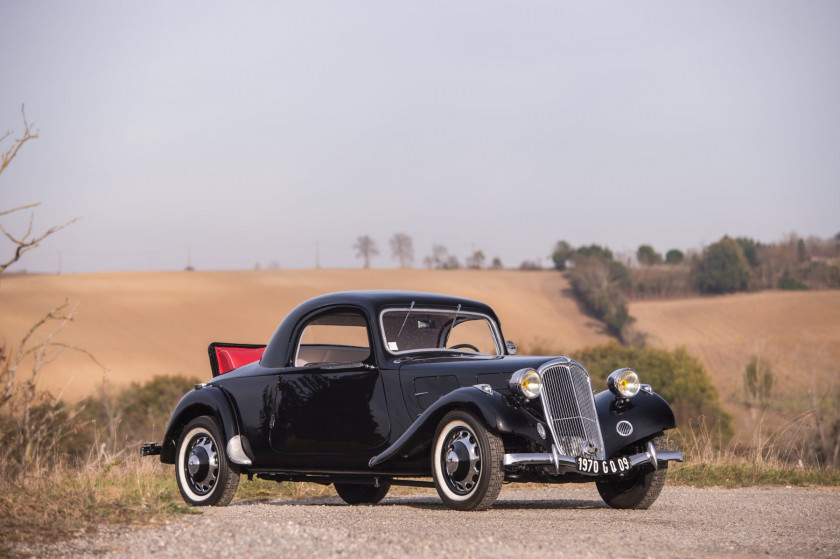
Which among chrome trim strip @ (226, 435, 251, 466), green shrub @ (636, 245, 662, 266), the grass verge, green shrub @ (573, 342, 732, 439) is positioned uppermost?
green shrub @ (636, 245, 662, 266)

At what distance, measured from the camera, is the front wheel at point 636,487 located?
912 centimetres

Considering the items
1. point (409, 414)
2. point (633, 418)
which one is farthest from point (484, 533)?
point (633, 418)

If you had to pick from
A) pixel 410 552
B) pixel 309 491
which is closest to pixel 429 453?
Result: pixel 410 552

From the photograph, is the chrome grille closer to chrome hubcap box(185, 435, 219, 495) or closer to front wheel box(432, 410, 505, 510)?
front wheel box(432, 410, 505, 510)

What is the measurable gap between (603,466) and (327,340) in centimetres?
306

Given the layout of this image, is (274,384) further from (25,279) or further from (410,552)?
(25,279)

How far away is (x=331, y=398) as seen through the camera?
918cm

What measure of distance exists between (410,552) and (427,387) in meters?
3.09

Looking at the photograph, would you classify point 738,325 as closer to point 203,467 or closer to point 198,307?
point 198,307

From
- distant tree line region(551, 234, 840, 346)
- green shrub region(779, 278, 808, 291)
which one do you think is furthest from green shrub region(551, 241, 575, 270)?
green shrub region(779, 278, 808, 291)

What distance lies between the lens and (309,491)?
39.8 feet

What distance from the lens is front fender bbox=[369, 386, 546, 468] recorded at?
7836mm

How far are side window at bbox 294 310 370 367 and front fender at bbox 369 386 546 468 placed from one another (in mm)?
1489

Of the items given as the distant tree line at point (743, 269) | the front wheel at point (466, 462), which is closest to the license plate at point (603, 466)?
the front wheel at point (466, 462)
